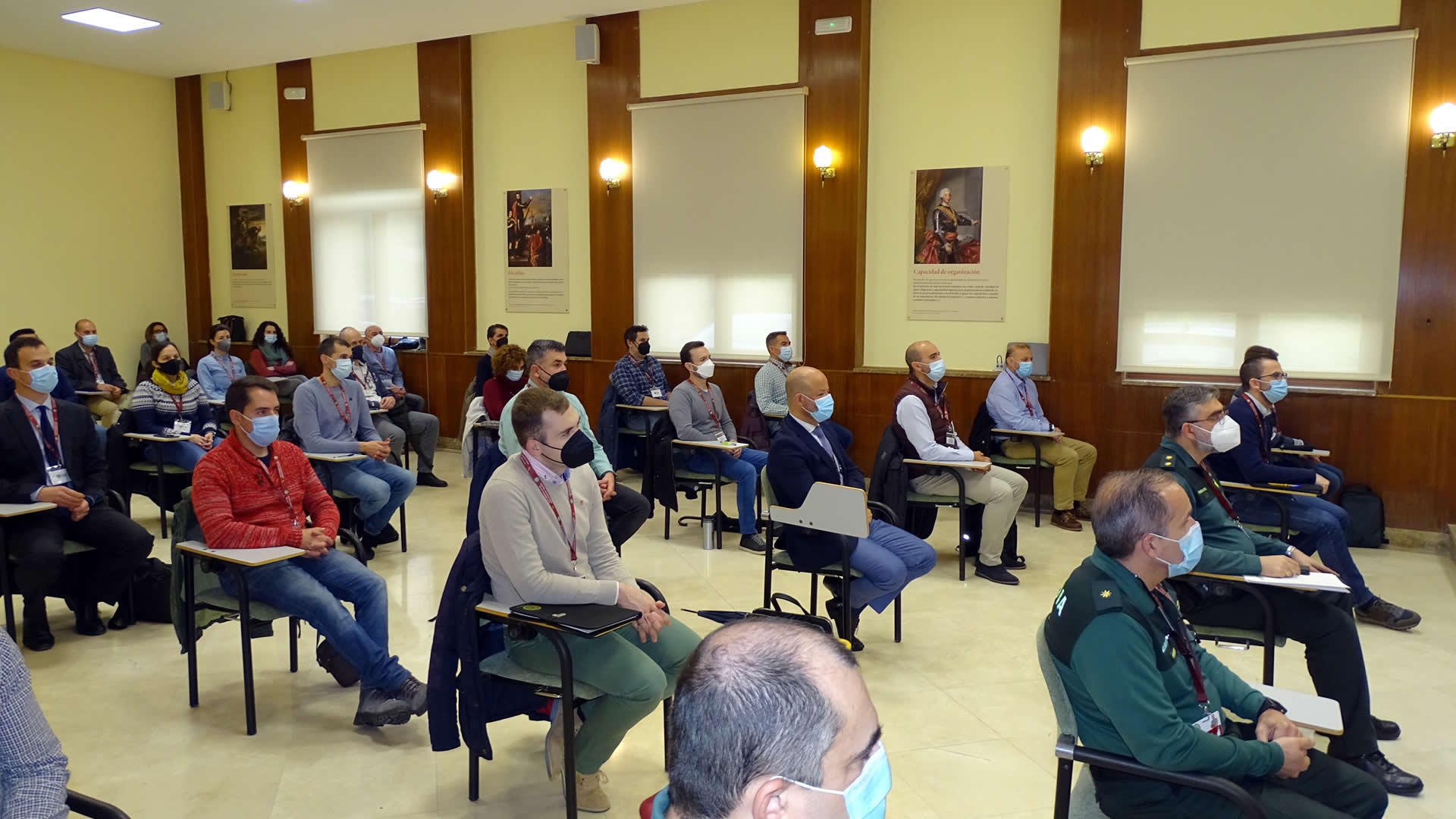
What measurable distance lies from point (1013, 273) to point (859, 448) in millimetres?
2028

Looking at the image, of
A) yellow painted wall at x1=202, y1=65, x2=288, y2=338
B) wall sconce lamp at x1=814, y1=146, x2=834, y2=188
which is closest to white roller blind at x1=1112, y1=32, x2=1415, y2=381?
wall sconce lamp at x1=814, y1=146, x2=834, y2=188

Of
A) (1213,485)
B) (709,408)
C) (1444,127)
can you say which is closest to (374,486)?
(709,408)

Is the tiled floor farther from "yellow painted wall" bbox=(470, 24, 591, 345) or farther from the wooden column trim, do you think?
the wooden column trim

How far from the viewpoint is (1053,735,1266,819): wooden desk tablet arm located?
215cm

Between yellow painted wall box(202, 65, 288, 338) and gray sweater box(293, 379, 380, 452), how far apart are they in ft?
21.4

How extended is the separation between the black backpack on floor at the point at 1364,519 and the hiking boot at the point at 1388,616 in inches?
70.2

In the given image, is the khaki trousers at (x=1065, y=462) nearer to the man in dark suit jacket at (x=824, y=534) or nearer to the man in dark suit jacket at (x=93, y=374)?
the man in dark suit jacket at (x=824, y=534)

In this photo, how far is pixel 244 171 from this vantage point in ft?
40.3

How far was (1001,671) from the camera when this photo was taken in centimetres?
454

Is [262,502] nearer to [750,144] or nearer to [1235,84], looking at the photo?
[750,144]

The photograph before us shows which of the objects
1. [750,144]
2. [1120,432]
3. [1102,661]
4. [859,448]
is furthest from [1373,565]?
[750,144]

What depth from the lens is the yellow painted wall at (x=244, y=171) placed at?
39.4 feet

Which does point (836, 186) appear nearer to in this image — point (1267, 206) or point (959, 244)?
point (959, 244)

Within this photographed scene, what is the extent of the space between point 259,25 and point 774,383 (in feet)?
21.1
